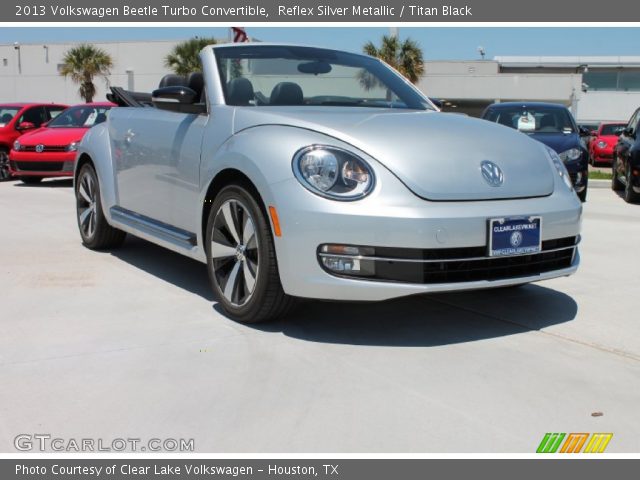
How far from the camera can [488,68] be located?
1678 inches

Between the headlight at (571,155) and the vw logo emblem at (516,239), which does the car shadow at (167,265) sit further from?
the headlight at (571,155)

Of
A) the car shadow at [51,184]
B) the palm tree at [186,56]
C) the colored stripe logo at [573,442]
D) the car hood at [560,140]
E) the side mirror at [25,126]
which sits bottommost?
the car shadow at [51,184]

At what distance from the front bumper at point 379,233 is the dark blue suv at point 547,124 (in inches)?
254

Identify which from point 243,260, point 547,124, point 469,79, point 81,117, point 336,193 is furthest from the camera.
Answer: point 469,79

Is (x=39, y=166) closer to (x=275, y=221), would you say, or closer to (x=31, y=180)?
(x=31, y=180)

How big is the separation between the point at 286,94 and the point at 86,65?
109ft

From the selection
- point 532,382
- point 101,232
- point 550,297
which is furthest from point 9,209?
point 532,382

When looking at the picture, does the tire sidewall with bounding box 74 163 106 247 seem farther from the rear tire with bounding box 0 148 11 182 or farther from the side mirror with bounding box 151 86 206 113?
the rear tire with bounding box 0 148 11 182

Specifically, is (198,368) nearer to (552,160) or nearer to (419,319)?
(419,319)

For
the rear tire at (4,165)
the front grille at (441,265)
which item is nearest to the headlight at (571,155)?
the front grille at (441,265)

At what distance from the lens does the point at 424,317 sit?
170 inches

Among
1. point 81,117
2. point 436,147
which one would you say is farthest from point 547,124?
Answer: point 81,117

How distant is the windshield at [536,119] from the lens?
1058 centimetres

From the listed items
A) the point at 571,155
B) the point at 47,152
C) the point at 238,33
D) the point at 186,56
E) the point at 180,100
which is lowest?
the point at 47,152
